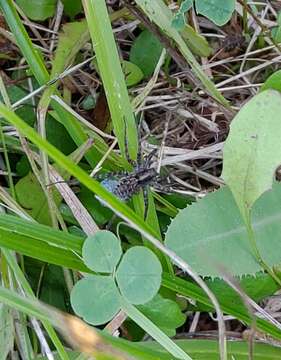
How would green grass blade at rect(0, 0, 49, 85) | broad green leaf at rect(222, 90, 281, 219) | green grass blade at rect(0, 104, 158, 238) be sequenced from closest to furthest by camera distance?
1. green grass blade at rect(0, 104, 158, 238)
2. broad green leaf at rect(222, 90, 281, 219)
3. green grass blade at rect(0, 0, 49, 85)

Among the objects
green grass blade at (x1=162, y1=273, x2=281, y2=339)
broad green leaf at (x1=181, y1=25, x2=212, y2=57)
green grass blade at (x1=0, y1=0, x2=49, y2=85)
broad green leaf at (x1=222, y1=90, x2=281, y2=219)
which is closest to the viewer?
broad green leaf at (x1=222, y1=90, x2=281, y2=219)

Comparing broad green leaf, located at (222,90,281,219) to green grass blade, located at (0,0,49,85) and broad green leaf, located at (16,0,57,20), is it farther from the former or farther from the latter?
broad green leaf, located at (16,0,57,20)

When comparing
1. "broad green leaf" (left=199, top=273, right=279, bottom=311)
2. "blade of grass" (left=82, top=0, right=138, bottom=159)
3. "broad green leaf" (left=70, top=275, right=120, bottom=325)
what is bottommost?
"broad green leaf" (left=199, top=273, right=279, bottom=311)

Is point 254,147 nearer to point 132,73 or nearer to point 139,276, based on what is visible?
point 139,276

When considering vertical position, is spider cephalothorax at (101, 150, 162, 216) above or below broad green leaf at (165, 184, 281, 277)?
above

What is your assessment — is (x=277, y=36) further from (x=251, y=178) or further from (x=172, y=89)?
(x=251, y=178)

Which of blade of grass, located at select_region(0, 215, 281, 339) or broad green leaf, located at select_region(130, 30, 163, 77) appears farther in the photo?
broad green leaf, located at select_region(130, 30, 163, 77)

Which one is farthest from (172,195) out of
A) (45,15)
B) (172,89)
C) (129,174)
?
(45,15)

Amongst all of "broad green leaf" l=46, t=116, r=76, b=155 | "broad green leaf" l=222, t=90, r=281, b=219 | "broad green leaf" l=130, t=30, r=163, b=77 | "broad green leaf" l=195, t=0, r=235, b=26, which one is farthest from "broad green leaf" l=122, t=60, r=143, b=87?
"broad green leaf" l=222, t=90, r=281, b=219
